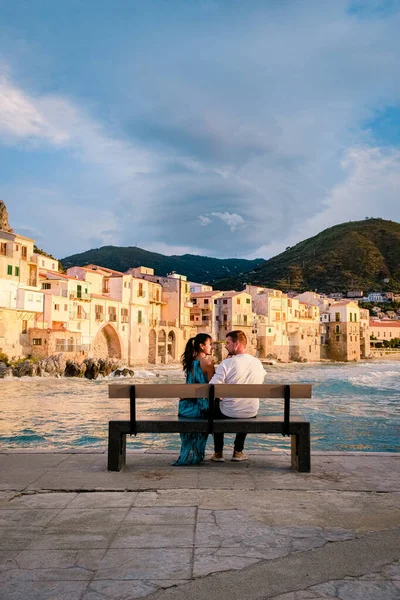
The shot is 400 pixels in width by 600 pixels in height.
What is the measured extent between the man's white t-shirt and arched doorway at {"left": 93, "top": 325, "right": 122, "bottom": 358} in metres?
53.4

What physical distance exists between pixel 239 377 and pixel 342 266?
148 meters

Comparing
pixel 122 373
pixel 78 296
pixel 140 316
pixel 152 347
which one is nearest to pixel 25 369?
pixel 122 373

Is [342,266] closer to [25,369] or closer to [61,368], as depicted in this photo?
[61,368]

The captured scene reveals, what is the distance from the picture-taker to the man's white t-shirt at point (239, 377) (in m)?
6.53

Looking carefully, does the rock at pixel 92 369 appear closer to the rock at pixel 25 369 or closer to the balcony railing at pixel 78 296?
the rock at pixel 25 369

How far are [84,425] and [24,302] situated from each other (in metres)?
32.0

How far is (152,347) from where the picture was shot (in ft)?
216

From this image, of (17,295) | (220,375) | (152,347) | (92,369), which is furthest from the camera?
(152,347)

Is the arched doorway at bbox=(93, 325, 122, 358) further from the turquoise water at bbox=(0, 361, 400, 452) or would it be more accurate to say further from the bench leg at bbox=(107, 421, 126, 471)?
the bench leg at bbox=(107, 421, 126, 471)

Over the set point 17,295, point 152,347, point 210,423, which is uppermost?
point 17,295

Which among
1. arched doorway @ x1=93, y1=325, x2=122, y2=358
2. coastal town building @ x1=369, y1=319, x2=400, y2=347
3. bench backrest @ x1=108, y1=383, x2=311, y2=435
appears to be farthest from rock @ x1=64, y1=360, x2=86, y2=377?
coastal town building @ x1=369, y1=319, x2=400, y2=347

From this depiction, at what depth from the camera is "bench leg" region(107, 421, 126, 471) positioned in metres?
5.91

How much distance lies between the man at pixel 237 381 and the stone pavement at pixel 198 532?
432mm

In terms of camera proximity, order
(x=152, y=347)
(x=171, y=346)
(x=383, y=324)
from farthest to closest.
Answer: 1. (x=383, y=324)
2. (x=171, y=346)
3. (x=152, y=347)
